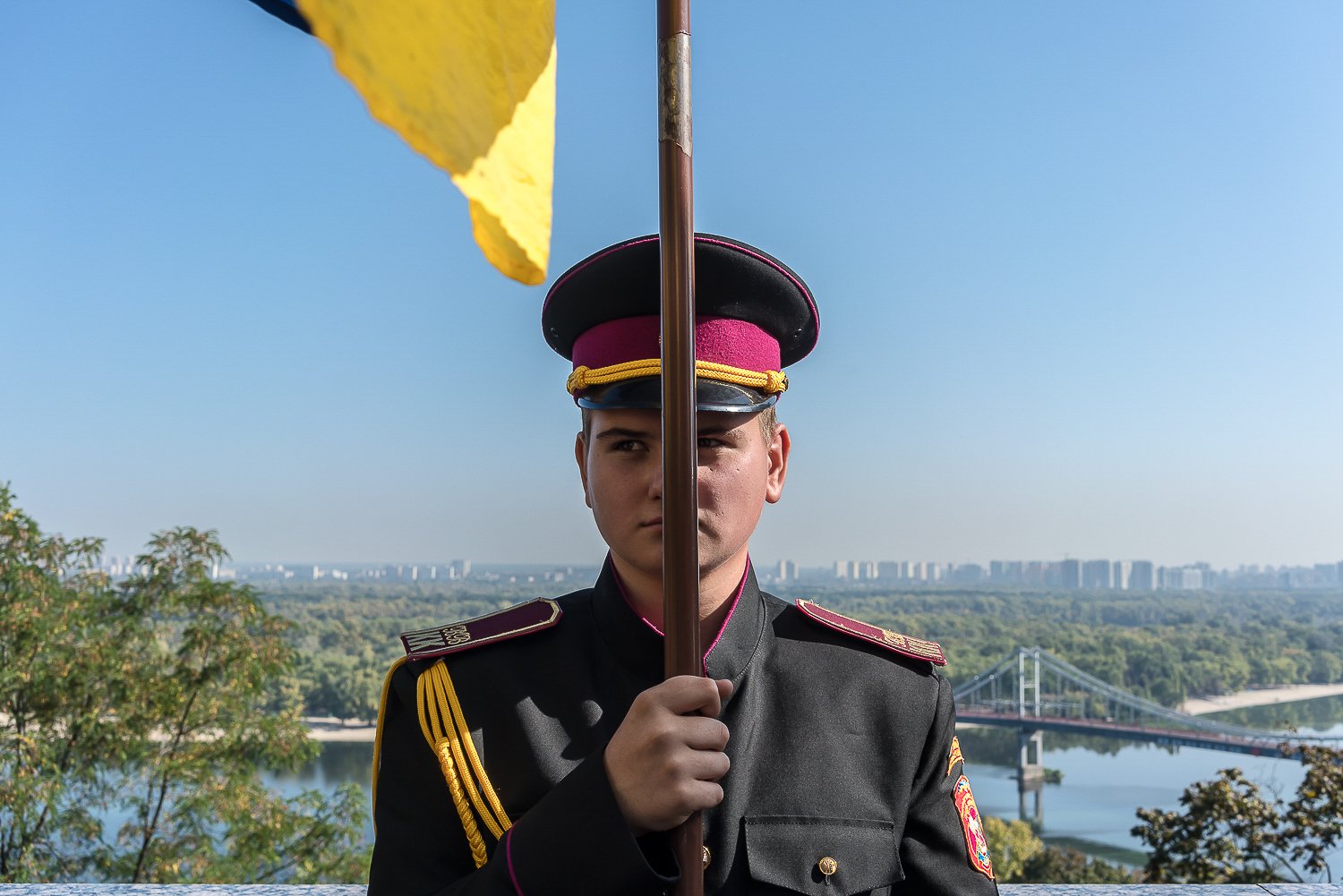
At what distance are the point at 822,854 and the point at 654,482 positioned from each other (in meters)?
0.65

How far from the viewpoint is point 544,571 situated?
22828 millimetres

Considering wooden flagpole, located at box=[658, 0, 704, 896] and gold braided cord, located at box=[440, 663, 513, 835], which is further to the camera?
gold braided cord, located at box=[440, 663, 513, 835]

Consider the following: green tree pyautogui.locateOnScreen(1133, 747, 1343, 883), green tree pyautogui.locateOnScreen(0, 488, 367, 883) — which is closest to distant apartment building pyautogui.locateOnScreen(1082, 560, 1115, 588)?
green tree pyautogui.locateOnScreen(1133, 747, 1343, 883)

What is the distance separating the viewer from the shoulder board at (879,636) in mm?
1818

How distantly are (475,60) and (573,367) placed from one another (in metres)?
0.76

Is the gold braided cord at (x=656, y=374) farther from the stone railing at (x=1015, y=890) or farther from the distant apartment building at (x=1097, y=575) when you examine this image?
the distant apartment building at (x=1097, y=575)

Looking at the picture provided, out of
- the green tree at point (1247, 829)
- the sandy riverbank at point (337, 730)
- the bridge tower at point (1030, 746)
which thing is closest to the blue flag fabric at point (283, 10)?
the green tree at point (1247, 829)

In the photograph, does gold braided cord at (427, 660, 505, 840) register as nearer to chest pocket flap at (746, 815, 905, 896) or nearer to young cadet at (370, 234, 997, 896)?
young cadet at (370, 234, 997, 896)

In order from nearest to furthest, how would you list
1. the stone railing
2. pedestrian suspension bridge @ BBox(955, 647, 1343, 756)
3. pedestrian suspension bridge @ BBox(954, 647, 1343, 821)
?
the stone railing
pedestrian suspension bridge @ BBox(955, 647, 1343, 756)
pedestrian suspension bridge @ BBox(954, 647, 1343, 821)

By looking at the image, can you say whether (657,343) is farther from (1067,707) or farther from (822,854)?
(1067,707)

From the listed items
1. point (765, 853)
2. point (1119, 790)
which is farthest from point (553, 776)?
point (1119, 790)

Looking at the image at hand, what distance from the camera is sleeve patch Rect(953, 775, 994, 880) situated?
5.42 feet

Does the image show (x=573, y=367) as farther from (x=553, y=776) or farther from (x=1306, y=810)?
(x=1306, y=810)

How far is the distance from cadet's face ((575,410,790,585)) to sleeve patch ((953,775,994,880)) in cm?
60
